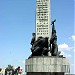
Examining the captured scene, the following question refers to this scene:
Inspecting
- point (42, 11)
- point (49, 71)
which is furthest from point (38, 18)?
point (49, 71)

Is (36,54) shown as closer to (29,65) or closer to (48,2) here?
(29,65)

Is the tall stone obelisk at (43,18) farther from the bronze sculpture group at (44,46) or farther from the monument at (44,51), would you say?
the bronze sculpture group at (44,46)

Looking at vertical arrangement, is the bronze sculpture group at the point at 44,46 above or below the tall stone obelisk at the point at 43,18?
below

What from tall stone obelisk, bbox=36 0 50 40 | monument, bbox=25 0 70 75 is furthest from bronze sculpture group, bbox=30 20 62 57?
tall stone obelisk, bbox=36 0 50 40

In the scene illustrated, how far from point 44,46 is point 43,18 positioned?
10.1 ft

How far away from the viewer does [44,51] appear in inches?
1302

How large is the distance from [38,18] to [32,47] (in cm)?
331

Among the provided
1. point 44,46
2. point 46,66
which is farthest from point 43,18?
point 46,66

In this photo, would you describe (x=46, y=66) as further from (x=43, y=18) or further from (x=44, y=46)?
(x=43, y=18)

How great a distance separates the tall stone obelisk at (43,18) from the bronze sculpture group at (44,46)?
739 millimetres

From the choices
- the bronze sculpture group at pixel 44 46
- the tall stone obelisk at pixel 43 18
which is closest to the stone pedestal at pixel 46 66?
the bronze sculpture group at pixel 44 46

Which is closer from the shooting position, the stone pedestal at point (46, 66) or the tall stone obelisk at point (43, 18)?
the stone pedestal at point (46, 66)

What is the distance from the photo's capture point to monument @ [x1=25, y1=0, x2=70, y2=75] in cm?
3198

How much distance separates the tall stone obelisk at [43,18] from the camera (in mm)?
34375
